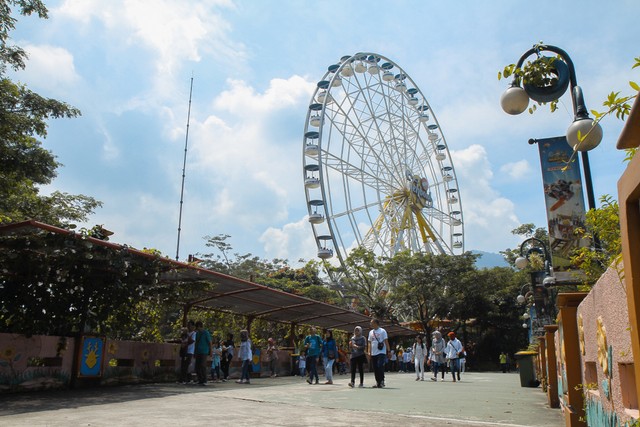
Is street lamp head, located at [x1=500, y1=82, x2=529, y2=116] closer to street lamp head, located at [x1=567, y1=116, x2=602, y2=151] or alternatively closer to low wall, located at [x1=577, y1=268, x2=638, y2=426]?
street lamp head, located at [x1=567, y1=116, x2=602, y2=151]

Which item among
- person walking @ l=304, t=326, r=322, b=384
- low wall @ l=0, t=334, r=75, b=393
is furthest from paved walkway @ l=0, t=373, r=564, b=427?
person walking @ l=304, t=326, r=322, b=384

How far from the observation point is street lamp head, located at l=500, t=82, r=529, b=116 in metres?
5.94

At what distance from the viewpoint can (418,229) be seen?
40.0 metres

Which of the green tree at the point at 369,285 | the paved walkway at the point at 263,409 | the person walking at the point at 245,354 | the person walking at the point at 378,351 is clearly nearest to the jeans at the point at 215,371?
the person walking at the point at 245,354

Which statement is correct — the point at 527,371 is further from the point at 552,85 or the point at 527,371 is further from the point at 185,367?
the point at 552,85

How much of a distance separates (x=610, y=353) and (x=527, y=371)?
1250 centimetres

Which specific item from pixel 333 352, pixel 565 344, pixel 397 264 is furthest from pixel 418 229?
pixel 565 344

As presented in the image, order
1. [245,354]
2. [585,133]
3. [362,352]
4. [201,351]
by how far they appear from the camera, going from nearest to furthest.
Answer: [585,133] < [201,351] < [362,352] < [245,354]

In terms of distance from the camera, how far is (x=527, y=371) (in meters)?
14.5

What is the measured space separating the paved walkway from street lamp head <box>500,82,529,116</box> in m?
3.43

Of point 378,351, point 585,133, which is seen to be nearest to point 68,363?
point 378,351

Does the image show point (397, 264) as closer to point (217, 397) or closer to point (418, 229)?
point (418, 229)

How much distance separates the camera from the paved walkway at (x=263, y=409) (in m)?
6.21

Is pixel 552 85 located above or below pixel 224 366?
above
